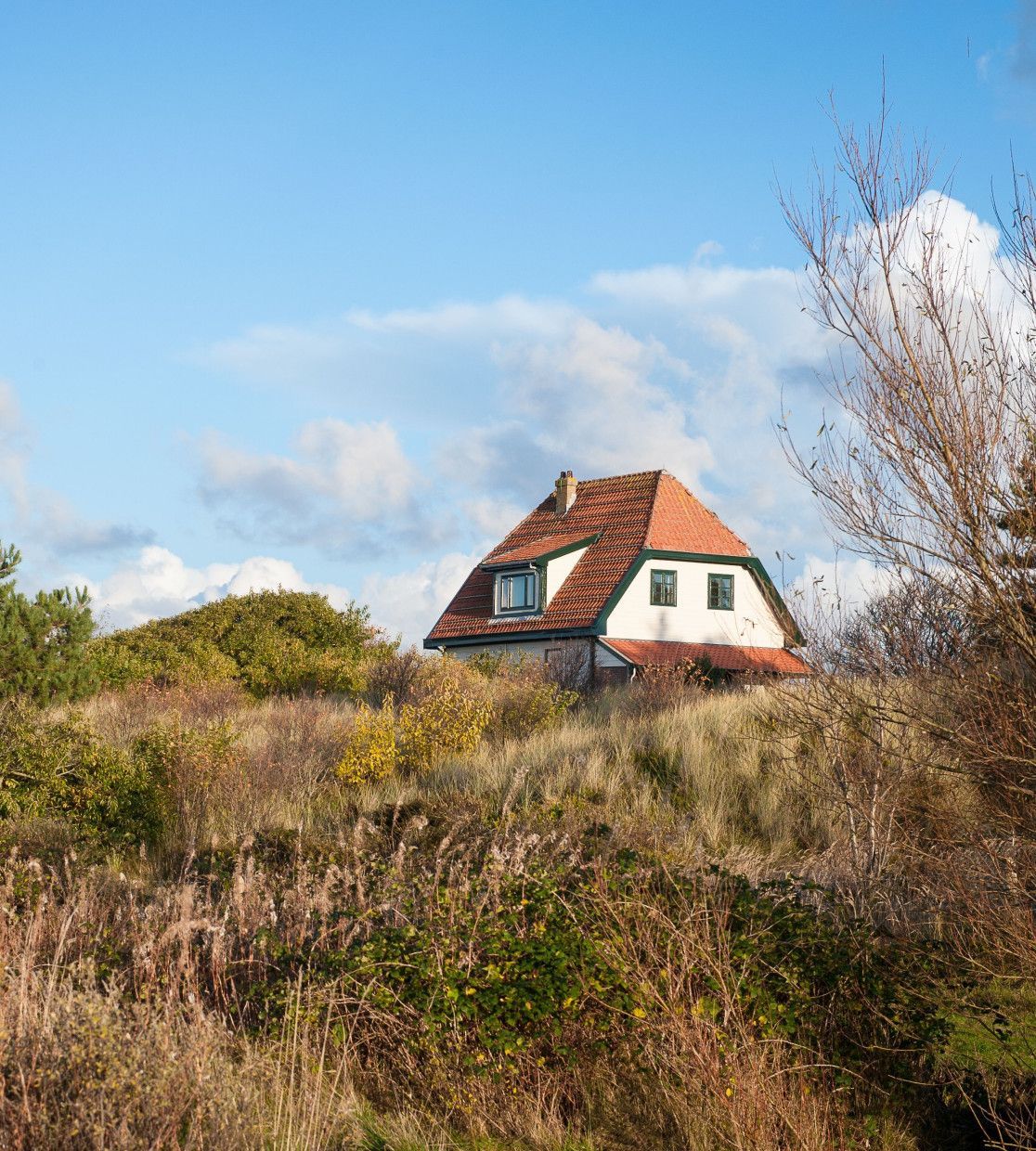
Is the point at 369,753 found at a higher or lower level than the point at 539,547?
lower

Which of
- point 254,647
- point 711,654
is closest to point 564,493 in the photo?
point 711,654

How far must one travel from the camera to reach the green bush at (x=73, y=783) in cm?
1341

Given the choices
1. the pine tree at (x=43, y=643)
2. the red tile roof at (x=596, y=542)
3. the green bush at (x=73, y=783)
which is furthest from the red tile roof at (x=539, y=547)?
the green bush at (x=73, y=783)

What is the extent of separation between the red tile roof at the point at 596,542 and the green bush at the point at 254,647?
3758 mm

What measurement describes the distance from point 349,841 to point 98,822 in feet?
11.3

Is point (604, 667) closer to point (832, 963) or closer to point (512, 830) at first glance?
point (512, 830)

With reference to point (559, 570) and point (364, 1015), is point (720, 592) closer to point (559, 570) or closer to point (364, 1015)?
point (559, 570)

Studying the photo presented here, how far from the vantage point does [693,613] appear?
32.1m

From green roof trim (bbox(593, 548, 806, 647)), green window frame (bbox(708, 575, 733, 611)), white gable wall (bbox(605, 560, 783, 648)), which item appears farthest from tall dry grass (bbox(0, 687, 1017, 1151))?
green window frame (bbox(708, 575, 733, 611))

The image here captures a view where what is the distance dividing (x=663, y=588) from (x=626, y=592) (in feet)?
4.34

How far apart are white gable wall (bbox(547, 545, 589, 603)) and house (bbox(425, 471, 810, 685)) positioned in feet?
0.08

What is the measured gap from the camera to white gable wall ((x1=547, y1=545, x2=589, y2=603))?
3170 cm

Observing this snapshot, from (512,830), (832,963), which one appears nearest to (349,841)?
(512,830)

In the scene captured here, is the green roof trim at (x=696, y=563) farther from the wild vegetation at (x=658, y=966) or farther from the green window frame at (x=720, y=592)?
the wild vegetation at (x=658, y=966)
